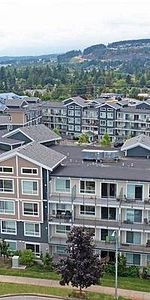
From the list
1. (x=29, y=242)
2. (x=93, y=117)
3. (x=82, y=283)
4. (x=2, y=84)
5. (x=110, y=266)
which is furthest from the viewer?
(x=2, y=84)

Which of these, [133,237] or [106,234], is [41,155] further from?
[133,237]

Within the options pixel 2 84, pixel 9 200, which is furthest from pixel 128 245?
pixel 2 84

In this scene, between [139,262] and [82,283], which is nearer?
[82,283]

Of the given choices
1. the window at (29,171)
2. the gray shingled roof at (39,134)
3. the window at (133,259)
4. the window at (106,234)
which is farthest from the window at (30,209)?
the gray shingled roof at (39,134)

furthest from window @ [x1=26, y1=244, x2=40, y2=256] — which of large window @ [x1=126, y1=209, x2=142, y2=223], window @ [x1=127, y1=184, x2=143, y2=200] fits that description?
window @ [x1=127, y1=184, x2=143, y2=200]

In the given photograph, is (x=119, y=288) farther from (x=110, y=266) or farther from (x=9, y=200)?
(x=9, y=200)

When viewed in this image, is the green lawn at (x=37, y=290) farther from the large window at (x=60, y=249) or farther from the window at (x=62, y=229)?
the window at (x=62, y=229)

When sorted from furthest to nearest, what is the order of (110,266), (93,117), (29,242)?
(93,117) → (29,242) → (110,266)
